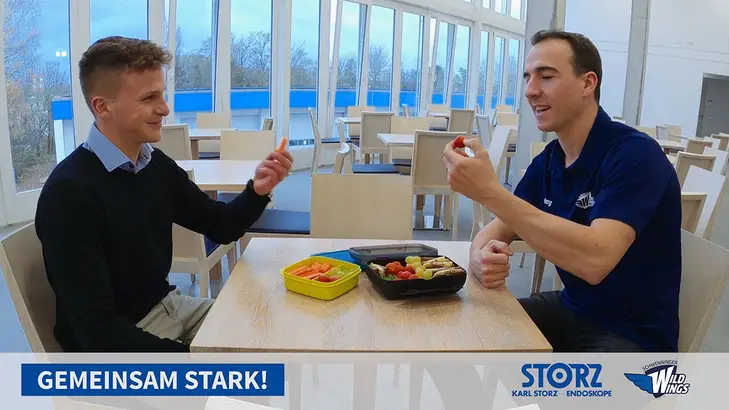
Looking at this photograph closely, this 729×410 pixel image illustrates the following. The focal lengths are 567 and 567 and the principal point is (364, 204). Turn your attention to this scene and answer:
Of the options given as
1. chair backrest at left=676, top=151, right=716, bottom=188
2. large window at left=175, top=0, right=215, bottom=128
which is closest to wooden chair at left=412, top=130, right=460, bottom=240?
chair backrest at left=676, top=151, right=716, bottom=188

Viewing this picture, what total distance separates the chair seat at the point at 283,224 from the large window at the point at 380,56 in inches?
275

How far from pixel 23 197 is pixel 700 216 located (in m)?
5.53

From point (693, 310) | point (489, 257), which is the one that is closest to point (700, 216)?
point (693, 310)

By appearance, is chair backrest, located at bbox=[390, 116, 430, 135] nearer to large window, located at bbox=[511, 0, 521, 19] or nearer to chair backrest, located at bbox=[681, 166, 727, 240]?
chair backrest, located at bbox=[681, 166, 727, 240]

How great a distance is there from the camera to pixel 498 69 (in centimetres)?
1558

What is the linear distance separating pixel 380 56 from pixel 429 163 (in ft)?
20.0

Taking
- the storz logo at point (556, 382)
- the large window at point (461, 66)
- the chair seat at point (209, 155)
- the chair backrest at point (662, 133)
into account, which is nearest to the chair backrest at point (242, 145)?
the chair seat at point (209, 155)

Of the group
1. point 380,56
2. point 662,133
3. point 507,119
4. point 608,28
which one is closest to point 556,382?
point 662,133

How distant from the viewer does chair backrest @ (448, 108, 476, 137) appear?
7.22 metres

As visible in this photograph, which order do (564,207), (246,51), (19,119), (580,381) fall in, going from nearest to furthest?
(580,381)
(564,207)
(19,119)
(246,51)

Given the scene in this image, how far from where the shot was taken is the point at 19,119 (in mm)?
5328

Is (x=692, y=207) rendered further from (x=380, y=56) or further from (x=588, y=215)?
(x=380, y=56)

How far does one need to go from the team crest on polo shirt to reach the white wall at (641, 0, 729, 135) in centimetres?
1212

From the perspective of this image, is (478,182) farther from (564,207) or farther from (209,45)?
(209,45)
